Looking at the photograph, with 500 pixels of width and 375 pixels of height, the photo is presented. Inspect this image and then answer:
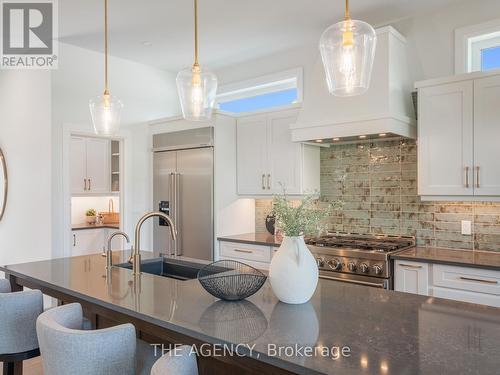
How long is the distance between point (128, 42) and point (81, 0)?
1.02 metres

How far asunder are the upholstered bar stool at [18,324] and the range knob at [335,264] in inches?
86.4

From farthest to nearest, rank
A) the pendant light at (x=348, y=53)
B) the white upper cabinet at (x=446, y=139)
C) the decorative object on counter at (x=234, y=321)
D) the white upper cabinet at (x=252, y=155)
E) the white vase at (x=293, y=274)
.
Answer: the white upper cabinet at (x=252, y=155)
the white upper cabinet at (x=446, y=139)
the pendant light at (x=348, y=53)
the white vase at (x=293, y=274)
the decorative object on counter at (x=234, y=321)

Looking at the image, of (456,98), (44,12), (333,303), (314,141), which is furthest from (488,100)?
(44,12)

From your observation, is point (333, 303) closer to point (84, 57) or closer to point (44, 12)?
point (44, 12)

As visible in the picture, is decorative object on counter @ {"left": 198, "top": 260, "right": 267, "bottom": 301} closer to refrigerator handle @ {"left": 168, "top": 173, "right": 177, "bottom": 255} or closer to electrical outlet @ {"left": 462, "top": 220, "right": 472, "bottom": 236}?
electrical outlet @ {"left": 462, "top": 220, "right": 472, "bottom": 236}

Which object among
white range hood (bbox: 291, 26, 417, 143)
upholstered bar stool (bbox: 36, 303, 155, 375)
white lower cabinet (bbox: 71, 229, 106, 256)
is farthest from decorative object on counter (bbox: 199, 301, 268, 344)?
white lower cabinet (bbox: 71, 229, 106, 256)

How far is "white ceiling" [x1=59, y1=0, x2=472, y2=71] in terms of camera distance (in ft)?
11.2

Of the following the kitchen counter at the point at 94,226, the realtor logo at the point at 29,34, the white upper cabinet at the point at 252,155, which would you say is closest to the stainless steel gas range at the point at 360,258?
the white upper cabinet at the point at 252,155

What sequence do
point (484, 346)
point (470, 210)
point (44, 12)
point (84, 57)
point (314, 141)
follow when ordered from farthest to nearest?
point (84, 57), point (314, 141), point (44, 12), point (470, 210), point (484, 346)

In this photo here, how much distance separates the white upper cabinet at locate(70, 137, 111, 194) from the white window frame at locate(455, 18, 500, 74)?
4886 millimetres

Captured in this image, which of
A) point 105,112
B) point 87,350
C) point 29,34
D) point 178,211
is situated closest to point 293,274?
point 87,350

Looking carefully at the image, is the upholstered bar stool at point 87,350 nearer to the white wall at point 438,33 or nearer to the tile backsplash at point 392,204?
the tile backsplash at point 392,204

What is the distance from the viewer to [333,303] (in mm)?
1702

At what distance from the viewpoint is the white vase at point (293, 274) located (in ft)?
5.46
